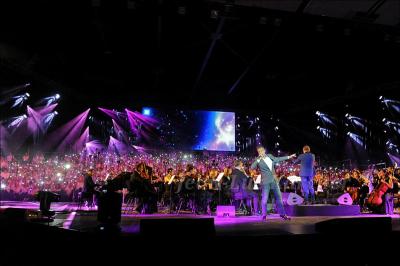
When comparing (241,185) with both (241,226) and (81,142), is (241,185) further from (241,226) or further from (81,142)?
(81,142)

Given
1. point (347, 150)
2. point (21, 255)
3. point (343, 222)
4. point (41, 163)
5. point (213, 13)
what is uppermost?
point (213, 13)

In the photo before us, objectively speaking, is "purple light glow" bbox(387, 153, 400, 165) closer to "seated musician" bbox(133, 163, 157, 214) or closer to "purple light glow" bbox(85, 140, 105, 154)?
"seated musician" bbox(133, 163, 157, 214)

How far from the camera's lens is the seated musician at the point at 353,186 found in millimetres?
10930

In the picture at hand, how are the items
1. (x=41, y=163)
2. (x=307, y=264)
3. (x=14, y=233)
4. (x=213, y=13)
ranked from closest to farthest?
1. (x=307, y=264)
2. (x=14, y=233)
3. (x=213, y=13)
4. (x=41, y=163)

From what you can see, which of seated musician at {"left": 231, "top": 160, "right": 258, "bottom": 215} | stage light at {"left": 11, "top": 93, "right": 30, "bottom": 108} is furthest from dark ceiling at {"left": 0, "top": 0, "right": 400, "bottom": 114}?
seated musician at {"left": 231, "top": 160, "right": 258, "bottom": 215}

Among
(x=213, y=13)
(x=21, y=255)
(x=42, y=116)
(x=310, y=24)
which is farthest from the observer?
(x=42, y=116)

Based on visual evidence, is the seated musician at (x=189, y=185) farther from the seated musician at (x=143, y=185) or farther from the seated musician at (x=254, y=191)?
the seated musician at (x=254, y=191)

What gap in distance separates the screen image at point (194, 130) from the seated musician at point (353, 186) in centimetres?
717

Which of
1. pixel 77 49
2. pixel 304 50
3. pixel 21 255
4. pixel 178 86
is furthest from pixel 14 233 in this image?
pixel 178 86

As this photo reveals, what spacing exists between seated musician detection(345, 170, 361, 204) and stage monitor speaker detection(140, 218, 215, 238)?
836cm

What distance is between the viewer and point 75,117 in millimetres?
16578

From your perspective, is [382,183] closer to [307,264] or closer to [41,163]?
[307,264]

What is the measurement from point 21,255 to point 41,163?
9.92 metres

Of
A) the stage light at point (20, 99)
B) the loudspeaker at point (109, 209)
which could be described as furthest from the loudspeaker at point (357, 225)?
the stage light at point (20, 99)
